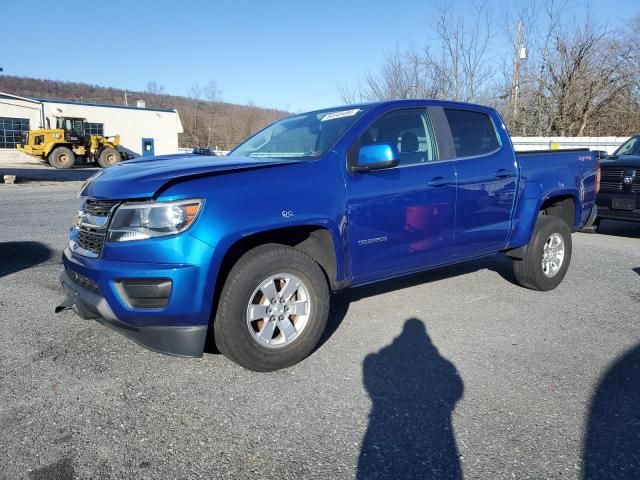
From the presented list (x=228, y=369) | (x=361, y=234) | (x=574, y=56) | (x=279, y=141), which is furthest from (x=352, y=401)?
(x=574, y=56)

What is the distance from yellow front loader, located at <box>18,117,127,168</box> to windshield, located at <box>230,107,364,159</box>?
28803mm

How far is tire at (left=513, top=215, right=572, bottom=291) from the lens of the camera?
16.6 feet

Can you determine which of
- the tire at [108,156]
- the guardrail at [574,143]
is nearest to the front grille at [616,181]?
the guardrail at [574,143]

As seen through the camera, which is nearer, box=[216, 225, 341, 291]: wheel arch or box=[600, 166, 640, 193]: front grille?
box=[216, 225, 341, 291]: wheel arch

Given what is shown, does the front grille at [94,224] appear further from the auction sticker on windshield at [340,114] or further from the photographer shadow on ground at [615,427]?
the photographer shadow on ground at [615,427]

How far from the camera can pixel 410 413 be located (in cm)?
280

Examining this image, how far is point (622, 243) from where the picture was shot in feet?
27.0

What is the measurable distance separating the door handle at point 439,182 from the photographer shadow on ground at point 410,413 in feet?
4.05

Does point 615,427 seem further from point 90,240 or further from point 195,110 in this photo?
point 195,110

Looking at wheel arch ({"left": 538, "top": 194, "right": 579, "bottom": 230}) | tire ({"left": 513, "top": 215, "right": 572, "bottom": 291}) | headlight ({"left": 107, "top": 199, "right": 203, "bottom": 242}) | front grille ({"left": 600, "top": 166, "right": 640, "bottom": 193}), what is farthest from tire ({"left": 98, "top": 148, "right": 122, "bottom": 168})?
headlight ({"left": 107, "top": 199, "right": 203, "bottom": 242})

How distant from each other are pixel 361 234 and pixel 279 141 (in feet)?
4.18

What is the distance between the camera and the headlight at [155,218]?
2873mm

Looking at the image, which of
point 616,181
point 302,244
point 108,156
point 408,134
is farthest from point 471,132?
point 108,156

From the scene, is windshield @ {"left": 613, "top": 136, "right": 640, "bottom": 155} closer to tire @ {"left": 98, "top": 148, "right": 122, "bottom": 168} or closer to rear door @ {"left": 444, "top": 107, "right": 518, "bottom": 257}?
rear door @ {"left": 444, "top": 107, "right": 518, "bottom": 257}
